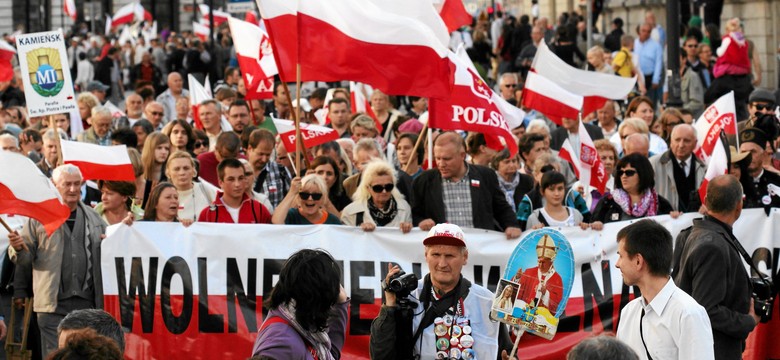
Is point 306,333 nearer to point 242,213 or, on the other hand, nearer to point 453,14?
point 242,213

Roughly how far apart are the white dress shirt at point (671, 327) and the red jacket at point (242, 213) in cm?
450

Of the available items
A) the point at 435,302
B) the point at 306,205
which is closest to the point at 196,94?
the point at 306,205

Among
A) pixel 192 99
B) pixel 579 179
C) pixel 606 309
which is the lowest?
pixel 606 309

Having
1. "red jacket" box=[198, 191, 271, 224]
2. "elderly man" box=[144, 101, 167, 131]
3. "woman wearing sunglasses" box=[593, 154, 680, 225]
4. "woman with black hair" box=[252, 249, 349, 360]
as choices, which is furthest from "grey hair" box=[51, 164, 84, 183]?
"elderly man" box=[144, 101, 167, 131]

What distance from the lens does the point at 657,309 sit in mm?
6293

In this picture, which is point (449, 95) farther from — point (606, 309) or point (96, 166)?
point (96, 166)

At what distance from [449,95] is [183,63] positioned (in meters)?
23.6

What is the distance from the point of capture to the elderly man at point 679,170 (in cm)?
1203

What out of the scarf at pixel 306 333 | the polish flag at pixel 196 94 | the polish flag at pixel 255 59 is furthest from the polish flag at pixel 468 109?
the polish flag at pixel 196 94

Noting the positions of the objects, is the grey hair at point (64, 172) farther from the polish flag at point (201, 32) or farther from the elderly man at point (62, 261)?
the polish flag at point (201, 32)

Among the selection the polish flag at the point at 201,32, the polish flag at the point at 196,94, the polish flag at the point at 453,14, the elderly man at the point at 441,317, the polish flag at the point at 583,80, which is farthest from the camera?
the polish flag at the point at 201,32

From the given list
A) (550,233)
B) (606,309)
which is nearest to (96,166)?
(606,309)

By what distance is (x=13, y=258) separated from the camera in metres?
9.80

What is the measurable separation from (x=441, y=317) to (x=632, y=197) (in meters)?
4.00
